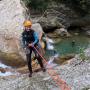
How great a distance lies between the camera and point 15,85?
1434 centimetres

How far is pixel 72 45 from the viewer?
25.0m

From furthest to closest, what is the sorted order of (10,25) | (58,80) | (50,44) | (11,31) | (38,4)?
(38,4)
(50,44)
(10,25)
(11,31)
(58,80)

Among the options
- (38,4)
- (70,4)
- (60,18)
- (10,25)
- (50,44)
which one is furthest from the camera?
(70,4)

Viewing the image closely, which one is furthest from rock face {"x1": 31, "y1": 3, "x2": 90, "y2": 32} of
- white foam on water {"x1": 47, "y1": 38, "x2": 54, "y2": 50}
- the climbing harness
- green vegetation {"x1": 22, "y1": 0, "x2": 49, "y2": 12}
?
the climbing harness

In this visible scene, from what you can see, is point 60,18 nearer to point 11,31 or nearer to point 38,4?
point 38,4

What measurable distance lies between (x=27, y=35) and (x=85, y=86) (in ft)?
11.8

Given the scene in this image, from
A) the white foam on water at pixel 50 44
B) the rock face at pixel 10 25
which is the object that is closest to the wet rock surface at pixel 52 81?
the rock face at pixel 10 25

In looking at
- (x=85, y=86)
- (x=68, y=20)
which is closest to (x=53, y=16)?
(x=68, y=20)

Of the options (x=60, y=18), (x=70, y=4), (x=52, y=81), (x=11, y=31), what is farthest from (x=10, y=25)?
(x=70, y=4)

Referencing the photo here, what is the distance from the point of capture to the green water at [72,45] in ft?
74.8

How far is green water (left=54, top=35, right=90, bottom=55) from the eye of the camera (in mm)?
22812

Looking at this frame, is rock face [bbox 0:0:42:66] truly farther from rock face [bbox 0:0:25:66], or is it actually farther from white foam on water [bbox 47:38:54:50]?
white foam on water [bbox 47:38:54:50]

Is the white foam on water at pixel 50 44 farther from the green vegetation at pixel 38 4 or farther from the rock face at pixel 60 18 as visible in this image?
the green vegetation at pixel 38 4

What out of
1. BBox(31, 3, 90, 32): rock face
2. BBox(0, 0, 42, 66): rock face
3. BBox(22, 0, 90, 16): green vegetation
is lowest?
BBox(31, 3, 90, 32): rock face
